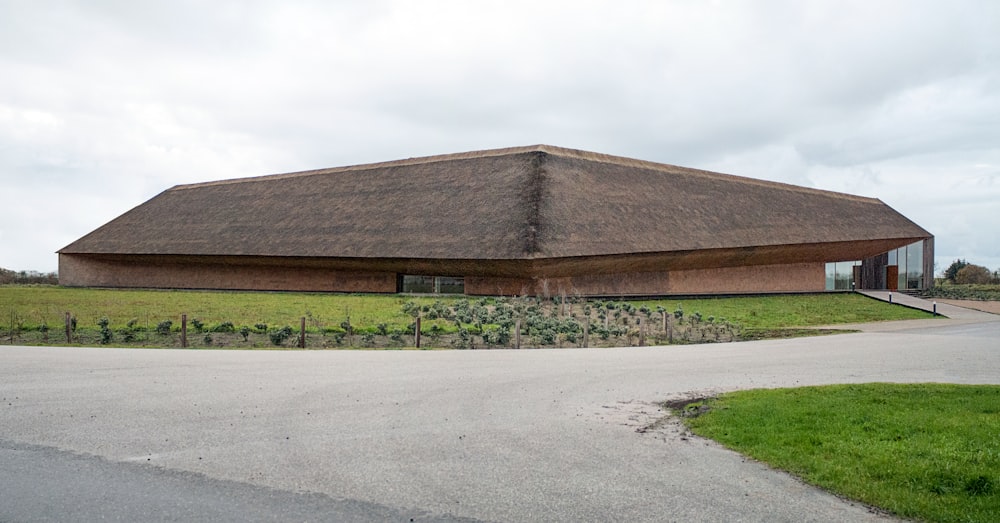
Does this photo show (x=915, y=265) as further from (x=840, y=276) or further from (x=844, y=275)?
(x=840, y=276)

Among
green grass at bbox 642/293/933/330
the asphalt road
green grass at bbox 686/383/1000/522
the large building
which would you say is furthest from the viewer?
the large building

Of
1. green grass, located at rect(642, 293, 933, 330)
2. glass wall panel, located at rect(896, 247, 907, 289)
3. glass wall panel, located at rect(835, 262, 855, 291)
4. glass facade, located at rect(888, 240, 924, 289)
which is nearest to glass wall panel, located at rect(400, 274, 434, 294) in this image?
green grass, located at rect(642, 293, 933, 330)

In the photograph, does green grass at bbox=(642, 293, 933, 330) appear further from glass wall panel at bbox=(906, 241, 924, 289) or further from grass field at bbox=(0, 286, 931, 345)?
glass wall panel at bbox=(906, 241, 924, 289)

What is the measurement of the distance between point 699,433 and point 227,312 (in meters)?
22.7

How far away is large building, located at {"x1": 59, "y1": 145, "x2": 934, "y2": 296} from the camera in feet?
116

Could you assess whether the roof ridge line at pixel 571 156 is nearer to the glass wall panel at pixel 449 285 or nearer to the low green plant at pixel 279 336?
the glass wall panel at pixel 449 285

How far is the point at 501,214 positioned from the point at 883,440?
93.8 ft

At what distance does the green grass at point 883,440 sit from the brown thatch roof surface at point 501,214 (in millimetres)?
22689

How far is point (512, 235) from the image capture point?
3400 cm

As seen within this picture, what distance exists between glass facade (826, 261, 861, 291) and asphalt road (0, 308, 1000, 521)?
113 feet

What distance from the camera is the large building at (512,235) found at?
116 feet

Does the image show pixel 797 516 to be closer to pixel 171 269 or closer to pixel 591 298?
pixel 591 298

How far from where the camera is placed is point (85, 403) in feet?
32.2

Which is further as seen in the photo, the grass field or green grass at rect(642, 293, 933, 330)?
green grass at rect(642, 293, 933, 330)
